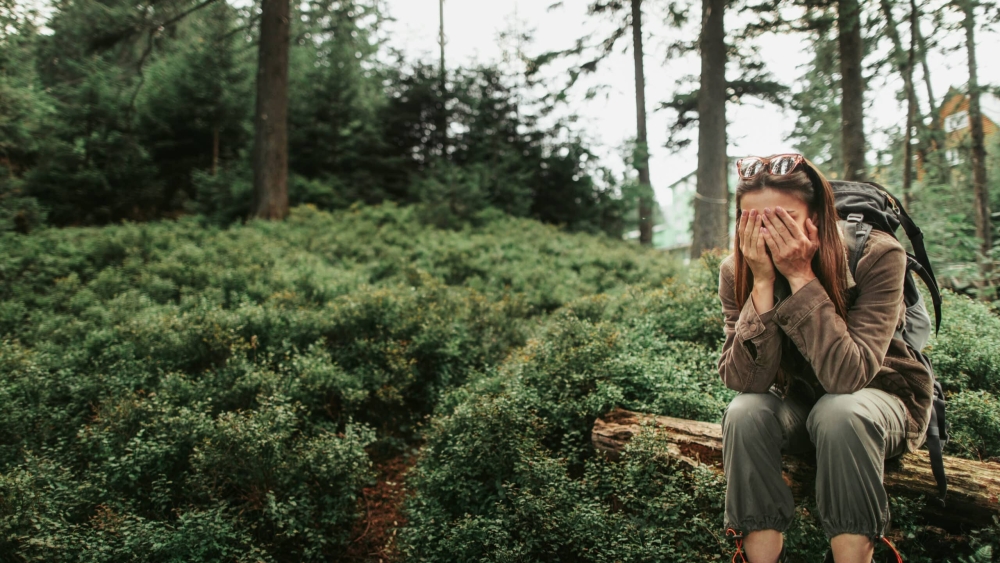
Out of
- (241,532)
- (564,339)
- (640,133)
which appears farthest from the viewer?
(640,133)

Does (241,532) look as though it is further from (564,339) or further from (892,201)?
(892,201)

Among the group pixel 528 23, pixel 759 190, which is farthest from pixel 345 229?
pixel 528 23

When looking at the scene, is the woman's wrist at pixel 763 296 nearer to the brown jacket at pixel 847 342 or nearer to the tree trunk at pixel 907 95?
the brown jacket at pixel 847 342

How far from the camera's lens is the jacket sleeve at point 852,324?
2256mm

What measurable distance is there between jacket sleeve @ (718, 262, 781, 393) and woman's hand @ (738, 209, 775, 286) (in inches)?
5.1

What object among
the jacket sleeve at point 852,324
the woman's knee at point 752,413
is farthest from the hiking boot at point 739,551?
the jacket sleeve at point 852,324

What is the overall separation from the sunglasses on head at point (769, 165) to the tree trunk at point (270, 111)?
1062cm

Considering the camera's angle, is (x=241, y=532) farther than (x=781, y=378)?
Yes

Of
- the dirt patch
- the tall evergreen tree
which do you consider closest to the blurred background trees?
the tall evergreen tree

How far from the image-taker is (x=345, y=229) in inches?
441

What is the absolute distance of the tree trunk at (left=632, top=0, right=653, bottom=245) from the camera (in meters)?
15.5

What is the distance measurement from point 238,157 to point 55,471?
1220 cm

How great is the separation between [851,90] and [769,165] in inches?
229

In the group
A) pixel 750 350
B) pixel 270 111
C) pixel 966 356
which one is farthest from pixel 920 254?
pixel 270 111
